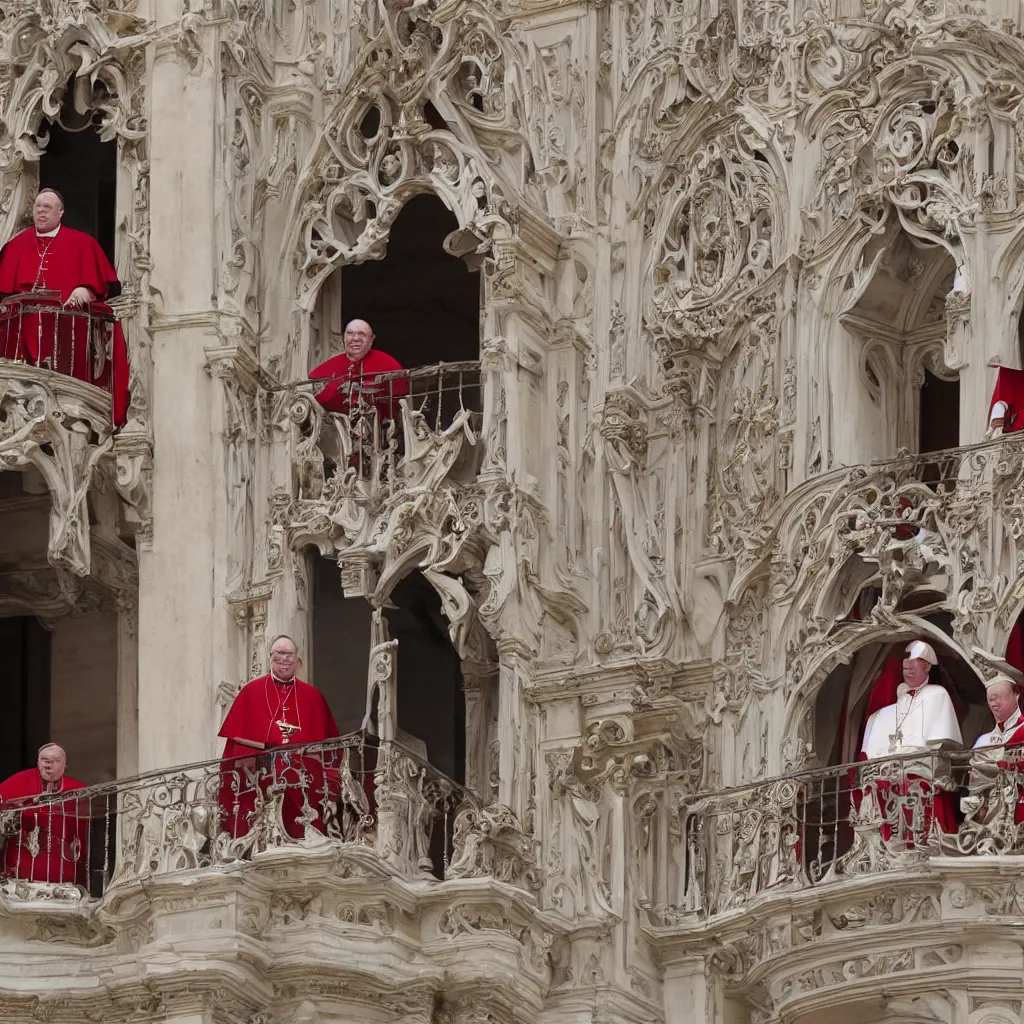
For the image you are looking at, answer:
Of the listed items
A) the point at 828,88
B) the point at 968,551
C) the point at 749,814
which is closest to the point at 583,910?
the point at 749,814

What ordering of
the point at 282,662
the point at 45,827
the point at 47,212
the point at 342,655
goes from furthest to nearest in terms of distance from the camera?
the point at 342,655
the point at 47,212
the point at 45,827
the point at 282,662

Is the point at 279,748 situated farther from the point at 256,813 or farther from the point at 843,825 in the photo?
the point at 843,825

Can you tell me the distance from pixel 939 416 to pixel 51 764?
599cm

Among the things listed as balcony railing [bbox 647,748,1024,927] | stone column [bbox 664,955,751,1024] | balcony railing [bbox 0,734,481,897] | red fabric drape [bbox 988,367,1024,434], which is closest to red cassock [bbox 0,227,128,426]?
balcony railing [bbox 0,734,481,897]

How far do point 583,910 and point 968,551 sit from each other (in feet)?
10.2

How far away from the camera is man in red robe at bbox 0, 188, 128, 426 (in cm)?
3222

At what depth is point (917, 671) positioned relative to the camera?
98.3 ft

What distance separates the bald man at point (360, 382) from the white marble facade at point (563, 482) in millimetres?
145

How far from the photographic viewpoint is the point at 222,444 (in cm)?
3186

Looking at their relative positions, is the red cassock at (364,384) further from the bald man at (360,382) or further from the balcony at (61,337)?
the balcony at (61,337)

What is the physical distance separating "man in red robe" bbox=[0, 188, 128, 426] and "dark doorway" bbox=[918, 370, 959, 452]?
5.00 meters

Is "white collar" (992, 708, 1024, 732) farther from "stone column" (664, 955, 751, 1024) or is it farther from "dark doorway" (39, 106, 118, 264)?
"dark doorway" (39, 106, 118, 264)

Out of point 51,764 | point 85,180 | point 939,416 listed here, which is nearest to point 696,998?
point 51,764

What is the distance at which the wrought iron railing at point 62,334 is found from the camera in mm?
32250
